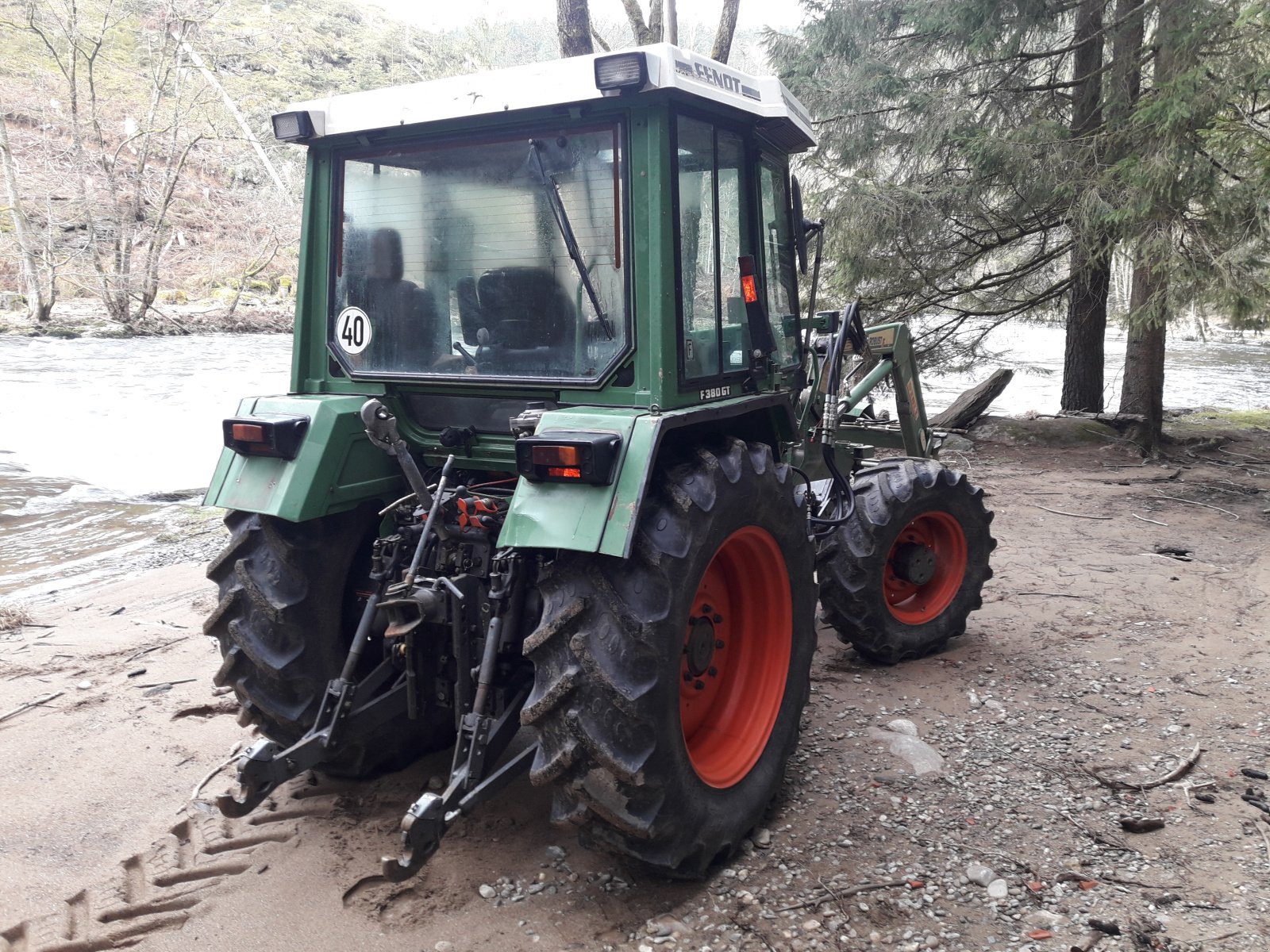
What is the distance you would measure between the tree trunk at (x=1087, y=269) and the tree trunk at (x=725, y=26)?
4537 mm

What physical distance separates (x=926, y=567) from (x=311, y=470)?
296 cm

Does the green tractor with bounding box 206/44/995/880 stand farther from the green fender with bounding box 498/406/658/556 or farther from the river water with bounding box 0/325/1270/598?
the river water with bounding box 0/325/1270/598

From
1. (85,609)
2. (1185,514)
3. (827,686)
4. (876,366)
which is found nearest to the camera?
A: (827,686)

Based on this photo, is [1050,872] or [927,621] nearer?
[1050,872]

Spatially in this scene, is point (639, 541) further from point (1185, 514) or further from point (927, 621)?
point (1185, 514)

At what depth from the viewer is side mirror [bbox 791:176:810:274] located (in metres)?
3.92

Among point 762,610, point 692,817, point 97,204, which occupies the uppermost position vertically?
point 97,204

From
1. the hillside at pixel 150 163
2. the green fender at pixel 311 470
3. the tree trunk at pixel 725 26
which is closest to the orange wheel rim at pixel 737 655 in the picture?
the green fender at pixel 311 470

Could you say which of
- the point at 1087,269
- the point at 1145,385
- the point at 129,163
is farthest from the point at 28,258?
the point at 1145,385

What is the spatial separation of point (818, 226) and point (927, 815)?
2.28m

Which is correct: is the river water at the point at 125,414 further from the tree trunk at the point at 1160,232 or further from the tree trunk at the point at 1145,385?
the tree trunk at the point at 1160,232

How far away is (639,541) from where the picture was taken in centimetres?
261

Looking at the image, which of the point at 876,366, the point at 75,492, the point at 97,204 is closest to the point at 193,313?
the point at 97,204

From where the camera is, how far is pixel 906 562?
15.1 feet
